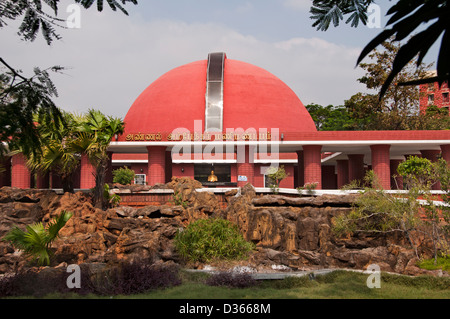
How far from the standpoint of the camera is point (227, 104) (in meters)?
34.6

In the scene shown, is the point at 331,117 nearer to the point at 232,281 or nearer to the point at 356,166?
the point at 356,166

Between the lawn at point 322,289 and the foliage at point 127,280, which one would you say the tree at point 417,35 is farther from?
the foliage at point 127,280

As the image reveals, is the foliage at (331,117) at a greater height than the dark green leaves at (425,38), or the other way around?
the foliage at (331,117)

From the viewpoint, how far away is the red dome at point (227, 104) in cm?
3391

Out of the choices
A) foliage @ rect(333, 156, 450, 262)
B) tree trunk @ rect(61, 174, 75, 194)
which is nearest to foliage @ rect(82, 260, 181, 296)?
foliage @ rect(333, 156, 450, 262)

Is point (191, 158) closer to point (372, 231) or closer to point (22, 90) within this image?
point (372, 231)

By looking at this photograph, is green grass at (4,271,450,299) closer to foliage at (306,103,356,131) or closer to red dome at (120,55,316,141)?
red dome at (120,55,316,141)

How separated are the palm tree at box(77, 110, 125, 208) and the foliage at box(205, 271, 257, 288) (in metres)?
11.9

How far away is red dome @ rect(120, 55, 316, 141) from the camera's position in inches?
1335

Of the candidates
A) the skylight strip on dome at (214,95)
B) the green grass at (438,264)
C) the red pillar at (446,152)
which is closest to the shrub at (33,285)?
the green grass at (438,264)

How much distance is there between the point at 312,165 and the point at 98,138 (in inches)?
611

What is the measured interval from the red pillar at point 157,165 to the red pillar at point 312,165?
10.7 m

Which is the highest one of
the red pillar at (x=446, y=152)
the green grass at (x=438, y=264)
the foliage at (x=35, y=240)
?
the red pillar at (x=446, y=152)
